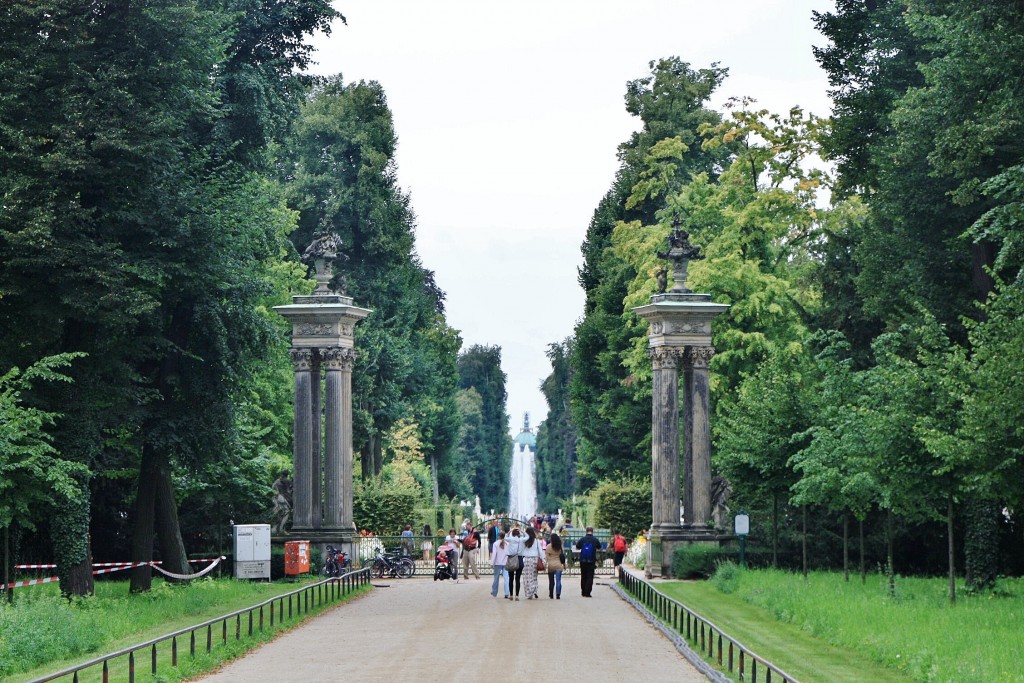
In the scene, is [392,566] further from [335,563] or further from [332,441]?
[335,563]

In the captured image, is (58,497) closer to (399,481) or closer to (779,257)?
(779,257)

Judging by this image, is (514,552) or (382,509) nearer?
(514,552)

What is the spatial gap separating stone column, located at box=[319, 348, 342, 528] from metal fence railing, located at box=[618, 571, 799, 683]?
30.1 feet

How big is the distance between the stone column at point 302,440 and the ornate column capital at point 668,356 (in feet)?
31.7

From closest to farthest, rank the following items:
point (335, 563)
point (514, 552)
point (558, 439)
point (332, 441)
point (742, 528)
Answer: point (514, 552) < point (742, 528) < point (335, 563) < point (332, 441) < point (558, 439)

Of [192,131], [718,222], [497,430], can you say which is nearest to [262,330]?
[192,131]

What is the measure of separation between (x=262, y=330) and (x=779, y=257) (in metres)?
25.1

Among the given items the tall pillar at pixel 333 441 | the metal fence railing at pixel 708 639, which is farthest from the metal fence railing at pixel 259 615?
the metal fence railing at pixel 708 639

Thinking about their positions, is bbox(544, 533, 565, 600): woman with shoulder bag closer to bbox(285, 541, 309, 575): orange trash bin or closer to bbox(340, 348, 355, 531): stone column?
bbox(285, 541, 309, 575): orange trash bin

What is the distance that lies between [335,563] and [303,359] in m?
5.74

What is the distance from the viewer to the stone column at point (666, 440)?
4256 centimetres

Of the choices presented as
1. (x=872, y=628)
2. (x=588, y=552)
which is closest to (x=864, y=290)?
(x=588, y=552)

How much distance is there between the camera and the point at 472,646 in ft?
79.9

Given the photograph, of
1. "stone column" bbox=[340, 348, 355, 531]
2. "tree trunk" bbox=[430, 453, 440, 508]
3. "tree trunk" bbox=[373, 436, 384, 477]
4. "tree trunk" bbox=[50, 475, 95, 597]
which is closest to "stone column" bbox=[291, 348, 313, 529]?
"stone column" bbox=[340, 348, 355, 531]
